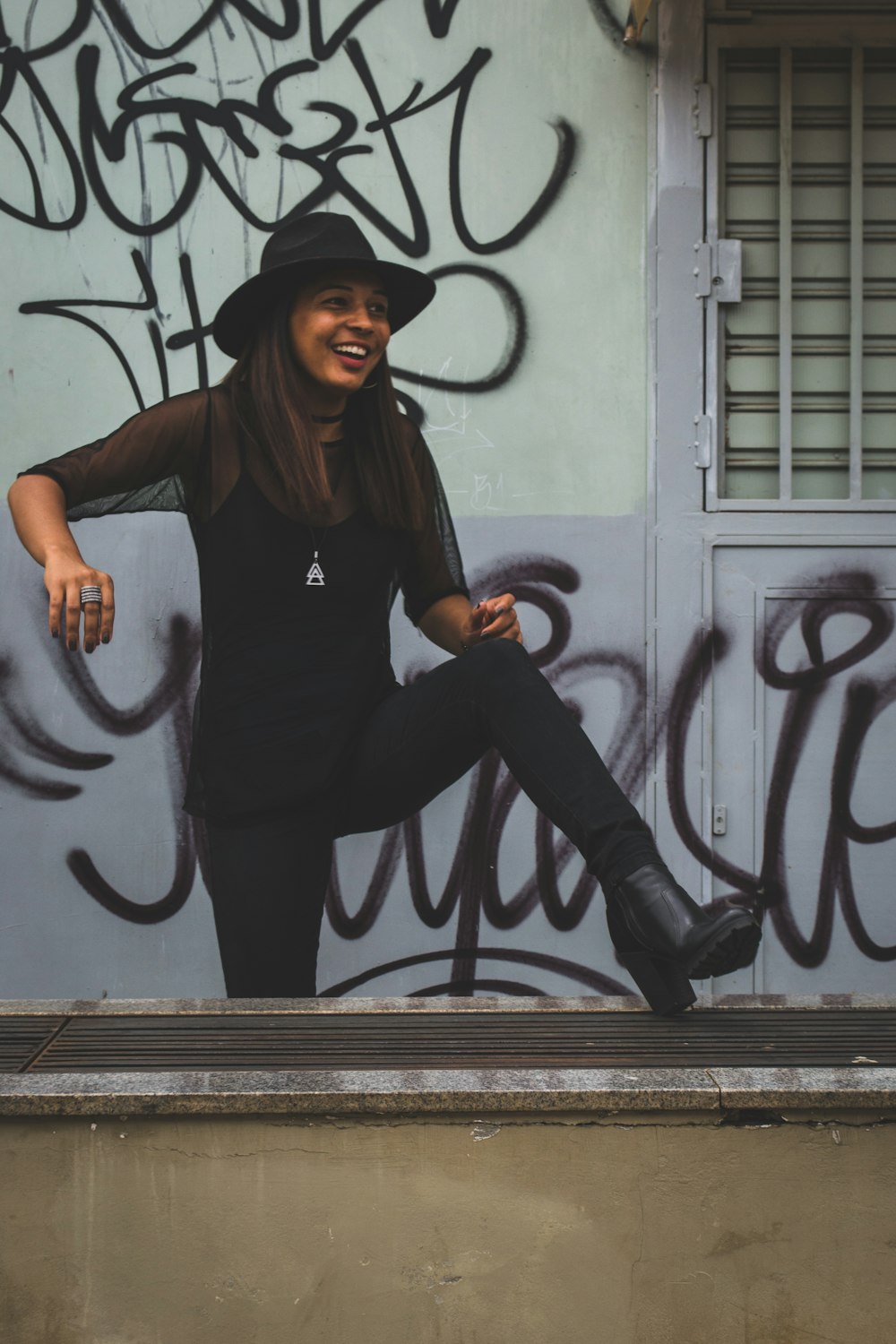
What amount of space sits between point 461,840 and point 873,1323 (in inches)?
88.5

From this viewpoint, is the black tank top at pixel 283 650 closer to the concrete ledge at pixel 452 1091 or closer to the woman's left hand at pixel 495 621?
the woman's left hand at pixel 495 621

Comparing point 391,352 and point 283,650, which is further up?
point 391,352

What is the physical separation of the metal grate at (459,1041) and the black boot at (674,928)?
0.14m

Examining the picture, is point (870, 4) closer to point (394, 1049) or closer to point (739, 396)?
point (739, 396)

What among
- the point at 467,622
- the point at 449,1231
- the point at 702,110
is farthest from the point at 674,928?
the point at 702,110

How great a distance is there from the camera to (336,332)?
2.88 meters

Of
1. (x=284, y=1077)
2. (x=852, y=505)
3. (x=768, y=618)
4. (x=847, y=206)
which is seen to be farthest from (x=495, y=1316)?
(x=847, y=206)

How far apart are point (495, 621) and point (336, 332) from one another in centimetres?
74

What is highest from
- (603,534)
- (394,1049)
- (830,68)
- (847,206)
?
(830,68)

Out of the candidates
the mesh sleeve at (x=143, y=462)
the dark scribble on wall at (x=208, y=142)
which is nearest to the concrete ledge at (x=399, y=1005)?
the mesh sleeve at (x=143, y=462)

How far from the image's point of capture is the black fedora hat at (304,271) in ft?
9.38

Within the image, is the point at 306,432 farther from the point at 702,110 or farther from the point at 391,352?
the point at 702,110

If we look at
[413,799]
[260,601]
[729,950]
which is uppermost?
[260,601]

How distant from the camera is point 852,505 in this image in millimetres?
4047
